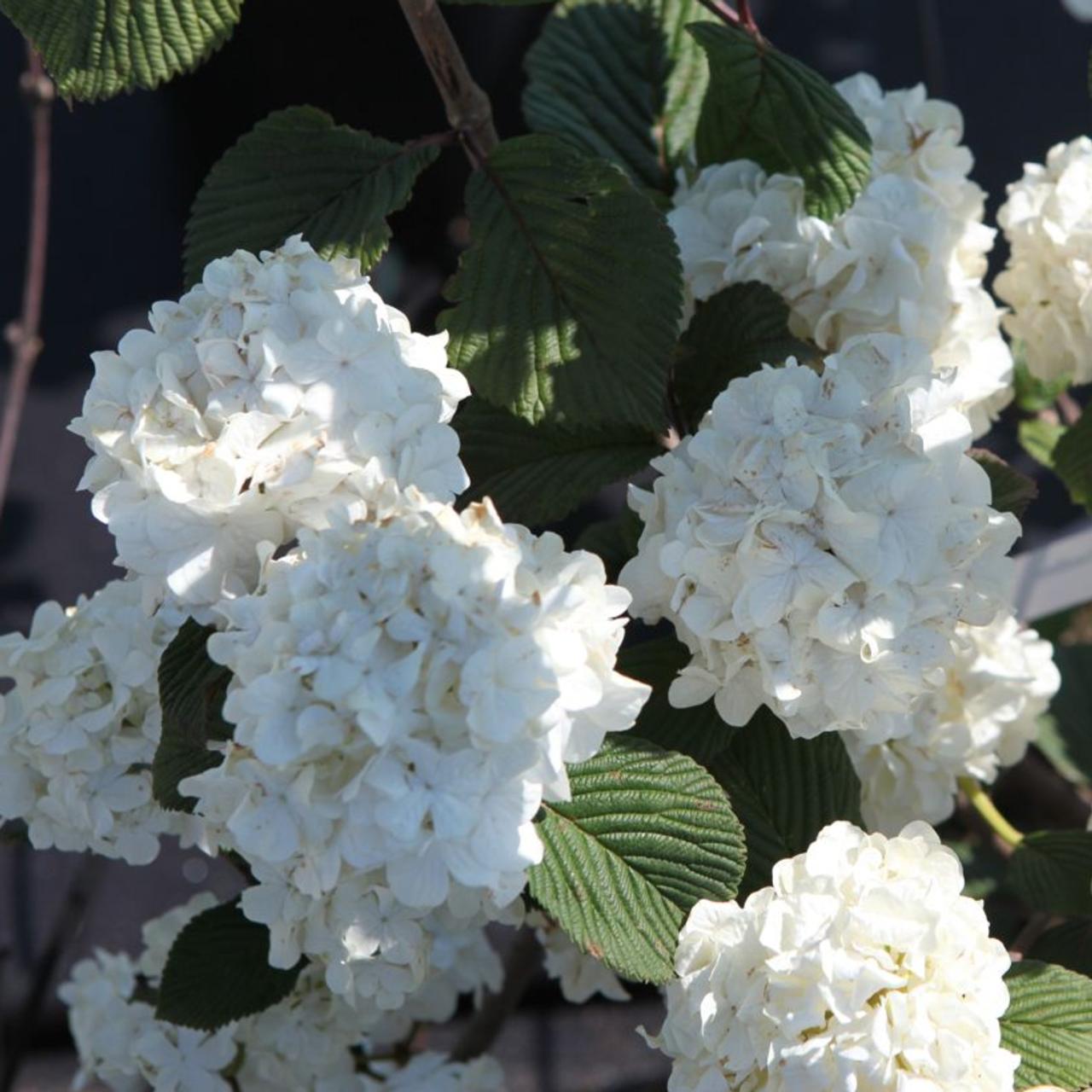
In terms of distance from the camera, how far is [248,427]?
2.32 ft

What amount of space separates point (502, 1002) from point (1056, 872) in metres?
0.53

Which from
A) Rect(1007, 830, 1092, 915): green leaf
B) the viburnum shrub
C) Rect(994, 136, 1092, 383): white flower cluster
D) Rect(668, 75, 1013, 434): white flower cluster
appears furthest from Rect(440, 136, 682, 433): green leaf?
Rect(1007, 830, 1092, 915): green leaf

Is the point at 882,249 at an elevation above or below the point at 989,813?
above

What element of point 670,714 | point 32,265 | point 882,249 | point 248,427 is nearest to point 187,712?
point 248,427

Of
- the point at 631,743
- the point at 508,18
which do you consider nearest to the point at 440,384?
the point at 631,743

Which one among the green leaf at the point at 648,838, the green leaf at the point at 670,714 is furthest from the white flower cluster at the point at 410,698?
the green leaf at the point at 670,714

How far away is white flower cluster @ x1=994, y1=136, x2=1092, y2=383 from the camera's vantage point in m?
1.06

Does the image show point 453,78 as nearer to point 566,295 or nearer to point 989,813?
point 566,295

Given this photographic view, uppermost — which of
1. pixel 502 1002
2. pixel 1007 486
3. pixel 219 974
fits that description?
pixel 1007 486

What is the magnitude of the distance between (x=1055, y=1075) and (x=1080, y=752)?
2.49 ft

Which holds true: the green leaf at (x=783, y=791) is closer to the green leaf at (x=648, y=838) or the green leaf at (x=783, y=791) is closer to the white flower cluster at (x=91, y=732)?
the green leaf at (x=648, y=838)

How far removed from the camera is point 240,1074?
1.17 metres

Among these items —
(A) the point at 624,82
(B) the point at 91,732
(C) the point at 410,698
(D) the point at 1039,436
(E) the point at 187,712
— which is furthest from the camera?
(D) the point at 1039,436

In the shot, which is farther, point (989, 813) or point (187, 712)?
point (989, 813)
